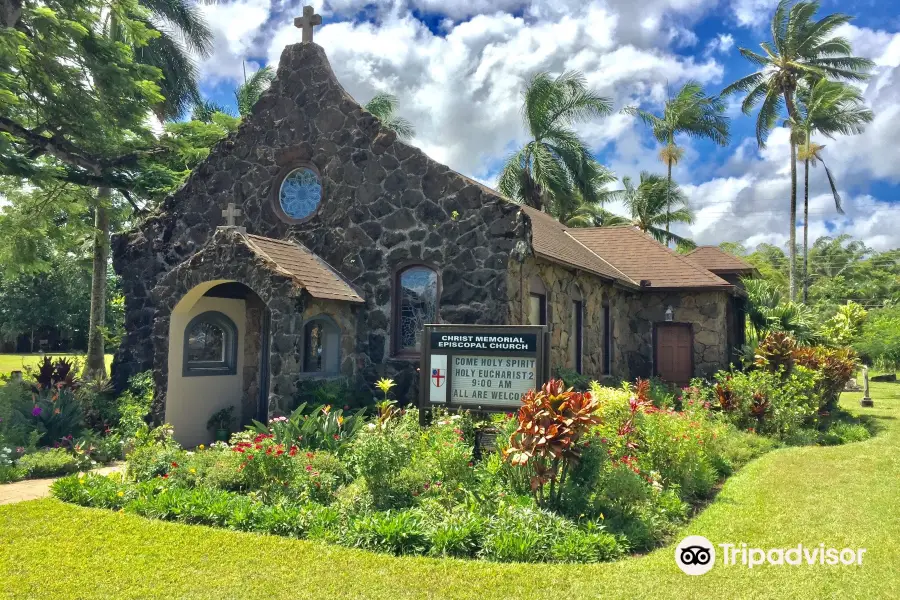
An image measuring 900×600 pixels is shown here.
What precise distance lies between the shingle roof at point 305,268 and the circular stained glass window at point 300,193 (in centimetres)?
74

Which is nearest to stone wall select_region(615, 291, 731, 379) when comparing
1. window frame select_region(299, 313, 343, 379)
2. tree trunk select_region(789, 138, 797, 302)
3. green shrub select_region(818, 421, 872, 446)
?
green shrub select_region(818, 421, 872, 446)

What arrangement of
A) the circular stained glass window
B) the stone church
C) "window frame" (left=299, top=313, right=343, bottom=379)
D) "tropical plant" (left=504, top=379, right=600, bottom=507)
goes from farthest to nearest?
the circular stained glass window < "window frame" (left=299, top=313, right=343, bottom=379) < the stone church < "tropical plant" (left=504, top=379, right=600, bottom=507)

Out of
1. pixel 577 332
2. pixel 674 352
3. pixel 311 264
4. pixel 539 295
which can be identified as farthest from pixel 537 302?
pixel 674 352

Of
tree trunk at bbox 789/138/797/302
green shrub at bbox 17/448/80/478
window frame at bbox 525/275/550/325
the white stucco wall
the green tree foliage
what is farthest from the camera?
tree trunk at bbox 789/138/797/302

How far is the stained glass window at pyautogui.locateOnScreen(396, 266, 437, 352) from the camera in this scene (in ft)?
44.0

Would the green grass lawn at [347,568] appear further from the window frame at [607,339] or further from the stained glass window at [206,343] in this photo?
the window frame at [607,339]

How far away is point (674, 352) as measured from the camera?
19.3 m

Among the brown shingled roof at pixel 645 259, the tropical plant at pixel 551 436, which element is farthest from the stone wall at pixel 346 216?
the brown shingled roof at pixel 645 259

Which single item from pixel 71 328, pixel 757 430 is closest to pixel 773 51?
pixel 757 430

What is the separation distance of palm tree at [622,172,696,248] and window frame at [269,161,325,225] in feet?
91.6

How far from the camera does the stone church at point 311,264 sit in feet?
40.1

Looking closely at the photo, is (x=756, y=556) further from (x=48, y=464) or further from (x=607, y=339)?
(x=607, y=339)

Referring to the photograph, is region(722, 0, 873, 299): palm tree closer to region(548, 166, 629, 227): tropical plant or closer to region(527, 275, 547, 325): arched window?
region(548, 166, 629, 227): tropical plant

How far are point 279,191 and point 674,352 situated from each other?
1118 centimetres
